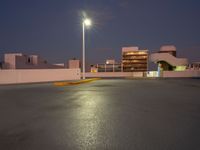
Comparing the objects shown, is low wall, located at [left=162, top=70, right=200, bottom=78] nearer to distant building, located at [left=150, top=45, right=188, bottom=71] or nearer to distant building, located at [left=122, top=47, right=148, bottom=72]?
distant building, located at [left=150, top=45, right=188, bottom=71]

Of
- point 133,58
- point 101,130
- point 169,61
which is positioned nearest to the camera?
Result: point 101,130

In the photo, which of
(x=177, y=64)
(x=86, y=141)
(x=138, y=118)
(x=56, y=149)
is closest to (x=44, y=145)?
(x=56, y=149)

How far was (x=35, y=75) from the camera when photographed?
16297 mm

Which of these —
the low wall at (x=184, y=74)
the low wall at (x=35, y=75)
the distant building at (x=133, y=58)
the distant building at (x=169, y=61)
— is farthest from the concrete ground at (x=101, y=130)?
the distant building at (x=133, y=58)

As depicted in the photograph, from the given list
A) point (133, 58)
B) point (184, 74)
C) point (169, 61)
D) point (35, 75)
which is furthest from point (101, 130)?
point (133, 58)

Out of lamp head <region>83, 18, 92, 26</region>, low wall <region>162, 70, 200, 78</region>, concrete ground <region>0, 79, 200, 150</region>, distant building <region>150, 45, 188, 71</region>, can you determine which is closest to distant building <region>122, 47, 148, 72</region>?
distant building <region>150, 45, 188, 71</region>

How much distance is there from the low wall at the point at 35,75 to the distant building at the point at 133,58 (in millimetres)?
50170

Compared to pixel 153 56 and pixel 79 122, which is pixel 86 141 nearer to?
pixel 79 122

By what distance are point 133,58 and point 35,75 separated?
55.1m

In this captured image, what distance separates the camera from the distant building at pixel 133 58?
2594 inches

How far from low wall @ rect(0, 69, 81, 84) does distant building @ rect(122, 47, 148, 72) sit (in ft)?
165

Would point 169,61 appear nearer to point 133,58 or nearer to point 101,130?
point 133,58

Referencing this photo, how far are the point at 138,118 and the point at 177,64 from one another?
48399mm

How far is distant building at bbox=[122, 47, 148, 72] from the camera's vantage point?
65875 mm
